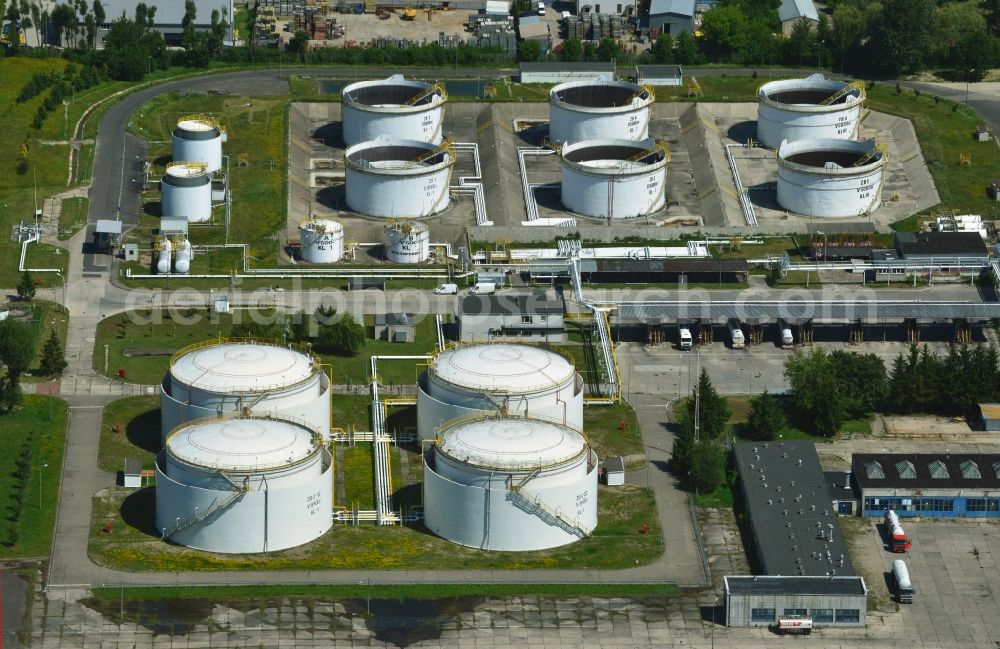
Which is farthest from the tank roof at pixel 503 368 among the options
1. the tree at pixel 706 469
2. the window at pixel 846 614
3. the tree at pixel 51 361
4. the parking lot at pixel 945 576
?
the tree at pixel 51 361

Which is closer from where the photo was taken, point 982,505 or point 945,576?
point 945,576

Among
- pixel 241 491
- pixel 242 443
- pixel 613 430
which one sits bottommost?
pixel 613 430

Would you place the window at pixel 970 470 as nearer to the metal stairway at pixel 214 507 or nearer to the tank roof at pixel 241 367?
the tank roof at pixel 241 367

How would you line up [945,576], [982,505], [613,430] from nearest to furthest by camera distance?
1. [945,576]
2. [982,505]
3. [613,430]

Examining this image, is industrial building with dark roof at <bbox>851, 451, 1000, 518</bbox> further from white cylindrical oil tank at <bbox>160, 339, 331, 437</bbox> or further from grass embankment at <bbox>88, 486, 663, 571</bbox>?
white cylindrical oil tank at <bbox>160, 339, 331, 437</bbox>

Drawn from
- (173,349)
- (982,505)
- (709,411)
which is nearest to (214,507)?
(173,349)

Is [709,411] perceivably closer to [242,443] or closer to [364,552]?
[364,552]
